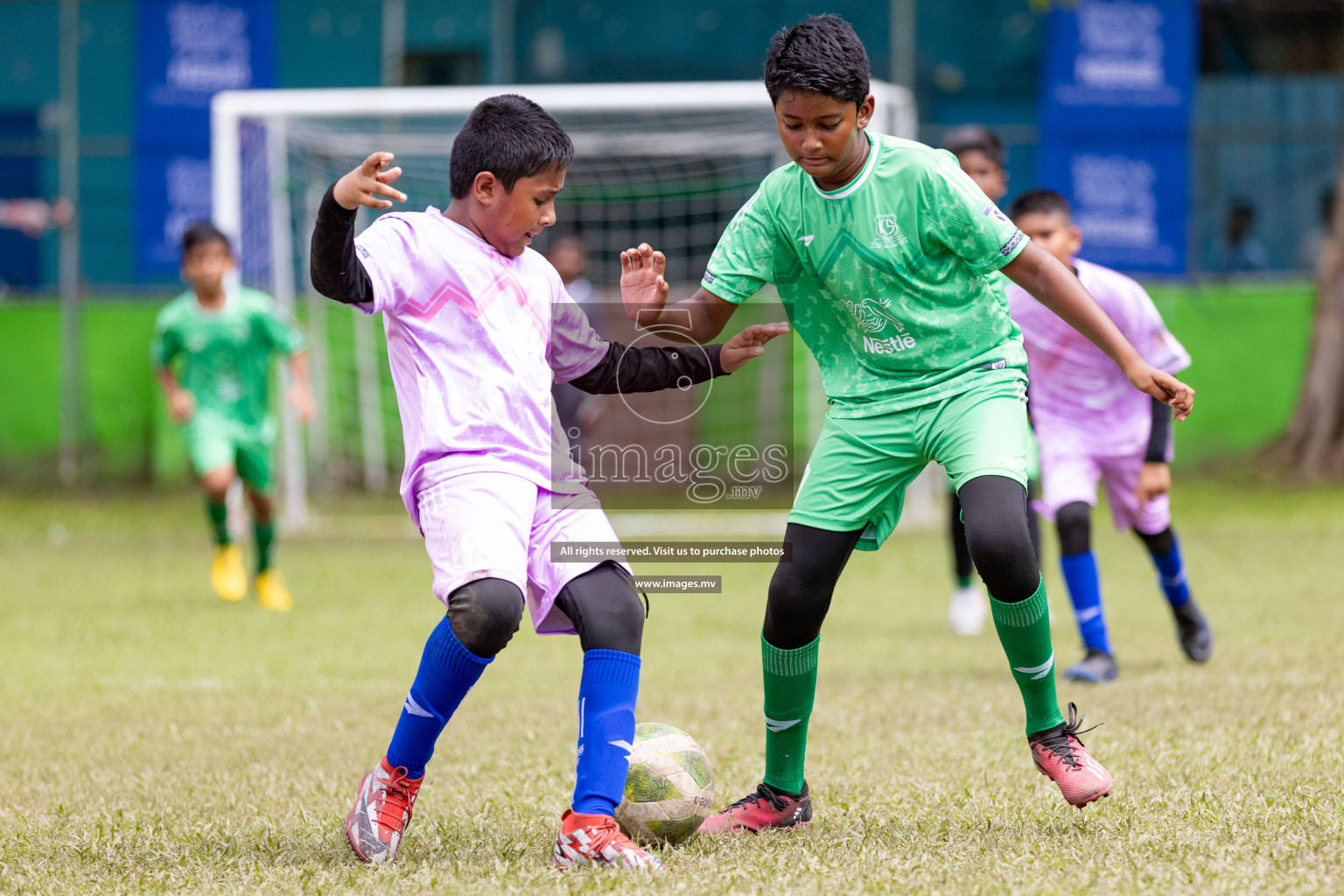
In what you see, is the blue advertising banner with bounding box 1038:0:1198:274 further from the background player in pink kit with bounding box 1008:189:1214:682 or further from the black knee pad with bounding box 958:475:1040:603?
the black knee pad with bounding box 958:475:1040:603

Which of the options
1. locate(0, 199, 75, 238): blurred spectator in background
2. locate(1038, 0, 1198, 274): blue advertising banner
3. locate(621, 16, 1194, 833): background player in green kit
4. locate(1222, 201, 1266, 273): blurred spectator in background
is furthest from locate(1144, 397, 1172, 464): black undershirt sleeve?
locate(0, 199, 75, 238): blurred spectator in background

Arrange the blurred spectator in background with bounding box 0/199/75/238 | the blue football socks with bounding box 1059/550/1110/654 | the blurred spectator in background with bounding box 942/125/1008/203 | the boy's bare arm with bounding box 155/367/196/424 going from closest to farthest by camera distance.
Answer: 1. the blue football socks with bounding box 1059/550/1110/654
2. the blurred spectator in background with bounding box 942/125/1008/203
3. the boy's bare arm with bounding box 155/367/196/424
4. the blurred spectator in background with bounding box 0/199/75/238

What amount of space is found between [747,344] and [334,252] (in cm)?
97

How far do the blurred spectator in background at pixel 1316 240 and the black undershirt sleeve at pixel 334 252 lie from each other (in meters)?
13.6

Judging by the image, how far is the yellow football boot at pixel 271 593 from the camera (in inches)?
322

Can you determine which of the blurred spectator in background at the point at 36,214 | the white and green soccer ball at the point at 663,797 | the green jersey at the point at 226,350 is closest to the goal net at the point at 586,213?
the blurred spectator in background at the point at 36,214

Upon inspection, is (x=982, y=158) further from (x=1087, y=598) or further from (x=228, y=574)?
(x=228, y=574)

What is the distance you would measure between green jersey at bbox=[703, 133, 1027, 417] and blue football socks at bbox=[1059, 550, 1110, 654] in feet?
7.67

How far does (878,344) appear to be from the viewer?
359 centimetres

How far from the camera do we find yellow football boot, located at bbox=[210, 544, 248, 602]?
27.5 feet

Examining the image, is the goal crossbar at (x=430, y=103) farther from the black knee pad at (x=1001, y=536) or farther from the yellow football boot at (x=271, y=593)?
the black knee pad at (x=1001, y=536)

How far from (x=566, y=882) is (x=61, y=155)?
46.5 ft

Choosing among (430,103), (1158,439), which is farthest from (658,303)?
(430,103)

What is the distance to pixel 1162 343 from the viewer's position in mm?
5688
